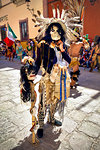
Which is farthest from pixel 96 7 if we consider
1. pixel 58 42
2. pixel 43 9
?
pixel 58 42

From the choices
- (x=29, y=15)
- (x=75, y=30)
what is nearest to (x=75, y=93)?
(x=75, y=30)

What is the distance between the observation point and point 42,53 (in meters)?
1.72

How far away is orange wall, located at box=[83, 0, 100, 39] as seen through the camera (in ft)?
25.9

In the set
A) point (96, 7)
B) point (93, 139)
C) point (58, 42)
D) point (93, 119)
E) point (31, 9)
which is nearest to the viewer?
point (58, 42)

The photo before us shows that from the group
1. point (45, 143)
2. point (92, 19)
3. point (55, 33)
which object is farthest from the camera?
point (92, 19)

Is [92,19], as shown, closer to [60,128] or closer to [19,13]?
[60,128]

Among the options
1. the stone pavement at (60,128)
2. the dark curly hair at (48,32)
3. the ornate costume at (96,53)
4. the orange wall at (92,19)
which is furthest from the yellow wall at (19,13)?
the dark curly hair at (48,32)

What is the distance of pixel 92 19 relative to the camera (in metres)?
8.14

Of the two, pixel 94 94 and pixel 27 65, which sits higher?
pixel 27 65

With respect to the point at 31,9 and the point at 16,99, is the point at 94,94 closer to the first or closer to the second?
the point at 16,99

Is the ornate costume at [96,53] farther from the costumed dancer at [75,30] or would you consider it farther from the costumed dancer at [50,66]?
the costumed dancer at [50,66]

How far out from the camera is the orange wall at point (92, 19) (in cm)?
789

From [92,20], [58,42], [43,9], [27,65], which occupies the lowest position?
[27,65]

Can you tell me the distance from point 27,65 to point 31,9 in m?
12.5
